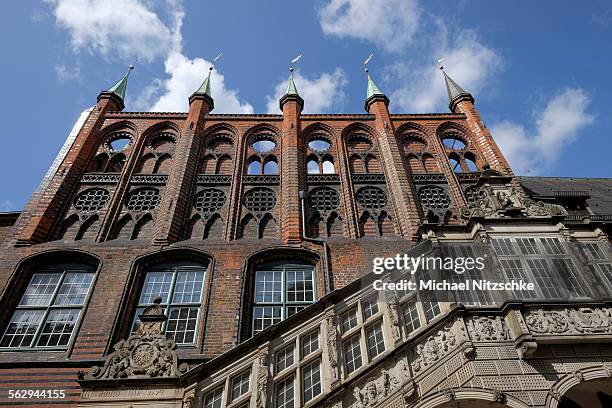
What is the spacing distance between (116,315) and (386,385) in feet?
21.3

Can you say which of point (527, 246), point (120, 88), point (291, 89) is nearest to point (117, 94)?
point (120, 88)

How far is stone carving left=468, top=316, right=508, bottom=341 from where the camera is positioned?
7164 mm

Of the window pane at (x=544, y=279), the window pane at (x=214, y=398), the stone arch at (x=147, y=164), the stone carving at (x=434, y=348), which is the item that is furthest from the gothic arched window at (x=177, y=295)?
the window pane at (x=544, y=279)

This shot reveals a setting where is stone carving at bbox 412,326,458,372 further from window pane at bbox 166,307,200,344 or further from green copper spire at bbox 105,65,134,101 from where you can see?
green copper spire at bbox 105,65,134,101

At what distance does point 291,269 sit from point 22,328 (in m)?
6.63

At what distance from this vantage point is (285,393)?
664cm

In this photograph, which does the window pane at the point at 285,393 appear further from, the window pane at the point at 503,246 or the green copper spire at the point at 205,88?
the green copper spire at the point at 205,88

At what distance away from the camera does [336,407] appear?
627 centimetres

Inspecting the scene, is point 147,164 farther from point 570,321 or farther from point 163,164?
point 570,321

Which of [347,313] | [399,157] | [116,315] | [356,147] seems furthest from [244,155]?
[347,313]

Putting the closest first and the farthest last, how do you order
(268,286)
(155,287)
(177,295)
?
1. (177,295)
2. (155,287)
3. (268,286)

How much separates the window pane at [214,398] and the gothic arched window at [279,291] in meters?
2.96

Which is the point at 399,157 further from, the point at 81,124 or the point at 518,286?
the point at 81,124

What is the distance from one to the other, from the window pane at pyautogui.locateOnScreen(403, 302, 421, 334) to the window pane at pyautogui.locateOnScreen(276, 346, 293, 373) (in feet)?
7.03
